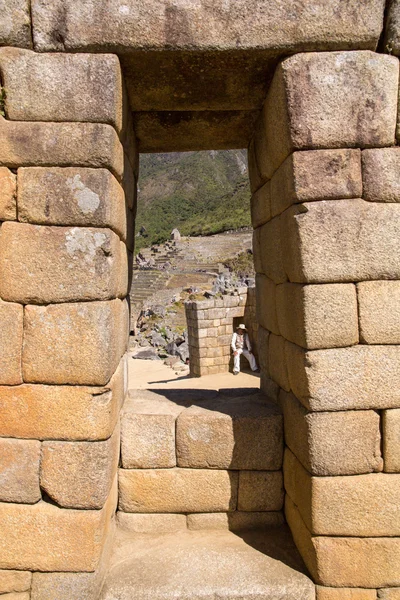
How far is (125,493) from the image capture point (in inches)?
120

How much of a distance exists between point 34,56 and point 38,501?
2.67 m

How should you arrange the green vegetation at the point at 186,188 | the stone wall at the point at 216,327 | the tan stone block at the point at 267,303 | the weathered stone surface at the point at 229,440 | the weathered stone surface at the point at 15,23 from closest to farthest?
the weathered stone surface at the point at 15,23, the weathered stone surface at the point at 229,440, the tan stone block at the point at 267,303, the stone wall at the point at 216,327, the green vegetation at the point at 186,188

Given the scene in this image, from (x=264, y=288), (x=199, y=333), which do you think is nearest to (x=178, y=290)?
(x=199, y=333)

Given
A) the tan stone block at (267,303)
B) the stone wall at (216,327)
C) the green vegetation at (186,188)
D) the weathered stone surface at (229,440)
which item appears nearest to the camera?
the weathered stone surface at (229,440)

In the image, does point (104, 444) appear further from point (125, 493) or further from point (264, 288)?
point (264, 288)

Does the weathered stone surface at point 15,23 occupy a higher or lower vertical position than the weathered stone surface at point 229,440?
higher

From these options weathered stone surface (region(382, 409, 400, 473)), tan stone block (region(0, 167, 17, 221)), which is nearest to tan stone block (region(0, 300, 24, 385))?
tan stone block (region(0, 167, 17, 221))

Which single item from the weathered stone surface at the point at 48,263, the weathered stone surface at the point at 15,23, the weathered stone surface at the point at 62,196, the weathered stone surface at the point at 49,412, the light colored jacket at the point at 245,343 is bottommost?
the light colored jacket at the point at 245,343

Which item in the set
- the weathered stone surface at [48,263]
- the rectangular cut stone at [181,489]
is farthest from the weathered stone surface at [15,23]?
the rectangular cut stone at [181,489]

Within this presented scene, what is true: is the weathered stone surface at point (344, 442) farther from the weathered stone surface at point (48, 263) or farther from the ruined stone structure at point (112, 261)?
the weathered stone surface at point (48, 263)

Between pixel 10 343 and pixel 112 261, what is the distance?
A: 2.54 feet

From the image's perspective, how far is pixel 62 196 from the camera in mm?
2420

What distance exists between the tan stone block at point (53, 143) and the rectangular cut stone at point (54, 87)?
0.19ft

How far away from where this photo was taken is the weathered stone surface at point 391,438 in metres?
2.47
